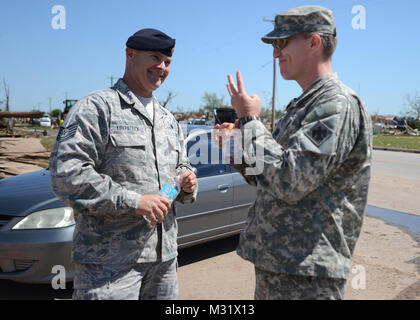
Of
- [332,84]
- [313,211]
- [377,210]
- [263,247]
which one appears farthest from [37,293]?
[377,210]

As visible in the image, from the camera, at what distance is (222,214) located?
4.42 m

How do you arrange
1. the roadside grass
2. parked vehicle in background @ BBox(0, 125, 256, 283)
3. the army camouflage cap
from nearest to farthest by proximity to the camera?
the army camouflage cap → parked vehicle in background @ BBox(0, 125, 256, 283) → the roadside grass

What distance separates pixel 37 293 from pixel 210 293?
1597mm

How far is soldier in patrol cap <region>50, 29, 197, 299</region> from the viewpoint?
174cm

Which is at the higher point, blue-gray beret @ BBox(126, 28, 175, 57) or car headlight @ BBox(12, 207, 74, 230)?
blue-gray beret @ BBox(126, 28, 175, 57)

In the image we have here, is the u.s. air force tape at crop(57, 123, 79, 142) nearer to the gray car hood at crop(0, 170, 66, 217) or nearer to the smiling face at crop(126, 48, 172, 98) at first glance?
the smiling face at crop(126, 48, 172, 98)

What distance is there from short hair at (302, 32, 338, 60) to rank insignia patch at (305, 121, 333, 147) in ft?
1.20

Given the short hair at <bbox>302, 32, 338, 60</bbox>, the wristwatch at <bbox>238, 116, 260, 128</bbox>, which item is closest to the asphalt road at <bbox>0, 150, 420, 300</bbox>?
the wristwatch at <bbox>238, 116, 260, 128</bbox>

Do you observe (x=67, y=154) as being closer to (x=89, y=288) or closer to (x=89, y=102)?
(x=89, y=102)

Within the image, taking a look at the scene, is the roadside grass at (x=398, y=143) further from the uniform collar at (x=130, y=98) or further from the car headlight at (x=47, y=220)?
the uniform collar at (x=130, y=98)

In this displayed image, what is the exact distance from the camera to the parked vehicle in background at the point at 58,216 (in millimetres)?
3141

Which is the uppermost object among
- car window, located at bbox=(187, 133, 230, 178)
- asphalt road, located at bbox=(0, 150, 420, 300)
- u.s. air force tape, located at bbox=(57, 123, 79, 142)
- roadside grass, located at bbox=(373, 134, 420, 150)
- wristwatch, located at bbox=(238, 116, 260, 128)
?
wristwatch, located at bbox=(238, 116, 260, 128)

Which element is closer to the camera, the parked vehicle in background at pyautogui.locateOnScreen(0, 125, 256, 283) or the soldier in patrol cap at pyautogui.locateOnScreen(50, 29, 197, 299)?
the soldier in patrol cap at pyautogui.locateOnScreen(50, 29, 197, 299)

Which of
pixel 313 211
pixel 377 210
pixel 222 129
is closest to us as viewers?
pixel 313 211
